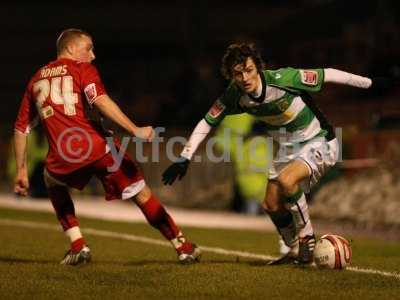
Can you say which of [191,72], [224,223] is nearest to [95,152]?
[224,223]

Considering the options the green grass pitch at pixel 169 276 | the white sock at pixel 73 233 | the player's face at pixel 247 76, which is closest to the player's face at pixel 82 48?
the player's face at pixel 247 76

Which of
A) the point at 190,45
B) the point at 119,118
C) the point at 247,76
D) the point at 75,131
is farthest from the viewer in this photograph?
the point at 190,45

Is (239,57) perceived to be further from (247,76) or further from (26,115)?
(26,115)

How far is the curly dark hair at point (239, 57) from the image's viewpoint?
712cm

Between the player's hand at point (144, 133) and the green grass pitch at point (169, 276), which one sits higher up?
the player's hand at point (144, 133)

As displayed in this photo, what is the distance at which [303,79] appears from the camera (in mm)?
7285

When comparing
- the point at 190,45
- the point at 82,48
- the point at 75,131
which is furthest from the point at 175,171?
the point at 190,45

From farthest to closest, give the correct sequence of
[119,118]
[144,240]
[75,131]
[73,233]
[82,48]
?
[144,240]
[73,233]
[82,48]
[75,131]
[119,118]

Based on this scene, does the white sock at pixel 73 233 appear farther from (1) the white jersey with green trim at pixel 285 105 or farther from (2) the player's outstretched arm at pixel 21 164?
(1) the white jersey with green trim at pixel 285 105

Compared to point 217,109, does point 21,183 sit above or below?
A: below

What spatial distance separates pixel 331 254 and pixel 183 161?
1376 mm

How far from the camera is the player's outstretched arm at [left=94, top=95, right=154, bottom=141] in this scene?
676 cm

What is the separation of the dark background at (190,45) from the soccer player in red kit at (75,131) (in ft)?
25.7

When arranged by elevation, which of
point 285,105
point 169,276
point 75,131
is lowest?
point 169,276
